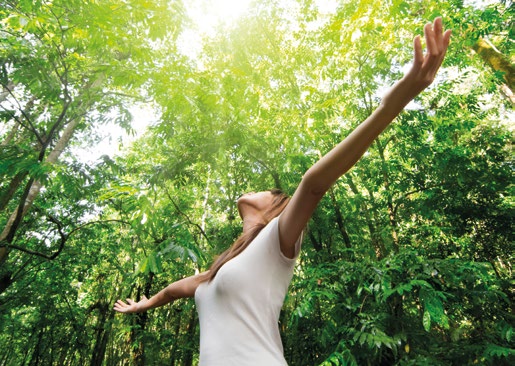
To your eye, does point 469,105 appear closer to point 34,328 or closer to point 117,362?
point 117,362

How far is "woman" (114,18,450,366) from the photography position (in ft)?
2.38

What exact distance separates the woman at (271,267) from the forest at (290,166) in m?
1.22

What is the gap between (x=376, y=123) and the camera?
736mm

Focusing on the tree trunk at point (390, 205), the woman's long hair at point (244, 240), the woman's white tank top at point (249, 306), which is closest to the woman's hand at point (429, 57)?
the woman's white tank top at point (249, 306)

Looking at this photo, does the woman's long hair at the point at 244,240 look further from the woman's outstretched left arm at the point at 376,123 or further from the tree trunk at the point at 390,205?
the tree trunk at the point at 390,205

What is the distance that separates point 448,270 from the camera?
253cm

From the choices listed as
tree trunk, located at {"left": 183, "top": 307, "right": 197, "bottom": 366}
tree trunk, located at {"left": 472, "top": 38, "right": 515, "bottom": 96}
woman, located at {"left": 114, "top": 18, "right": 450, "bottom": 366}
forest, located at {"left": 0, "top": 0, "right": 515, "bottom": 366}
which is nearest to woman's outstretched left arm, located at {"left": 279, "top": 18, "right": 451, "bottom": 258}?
woman, located at {"left": 114, "top": 18, "right": 450, "bottom": 366}

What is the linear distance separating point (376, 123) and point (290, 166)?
2.92m

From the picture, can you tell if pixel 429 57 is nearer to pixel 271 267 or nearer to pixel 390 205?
pixel 271 267

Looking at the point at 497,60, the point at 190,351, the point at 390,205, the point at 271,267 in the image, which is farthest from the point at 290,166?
the point at 497,60

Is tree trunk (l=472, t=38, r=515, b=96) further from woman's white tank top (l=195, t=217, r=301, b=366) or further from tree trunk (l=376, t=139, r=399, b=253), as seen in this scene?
woman's white tank top (l=195, t=217, r=301, b=366)

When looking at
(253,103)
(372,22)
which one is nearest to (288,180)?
(253,103)

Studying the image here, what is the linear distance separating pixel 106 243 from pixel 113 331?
2178mm

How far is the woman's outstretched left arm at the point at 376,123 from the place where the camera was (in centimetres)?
71
